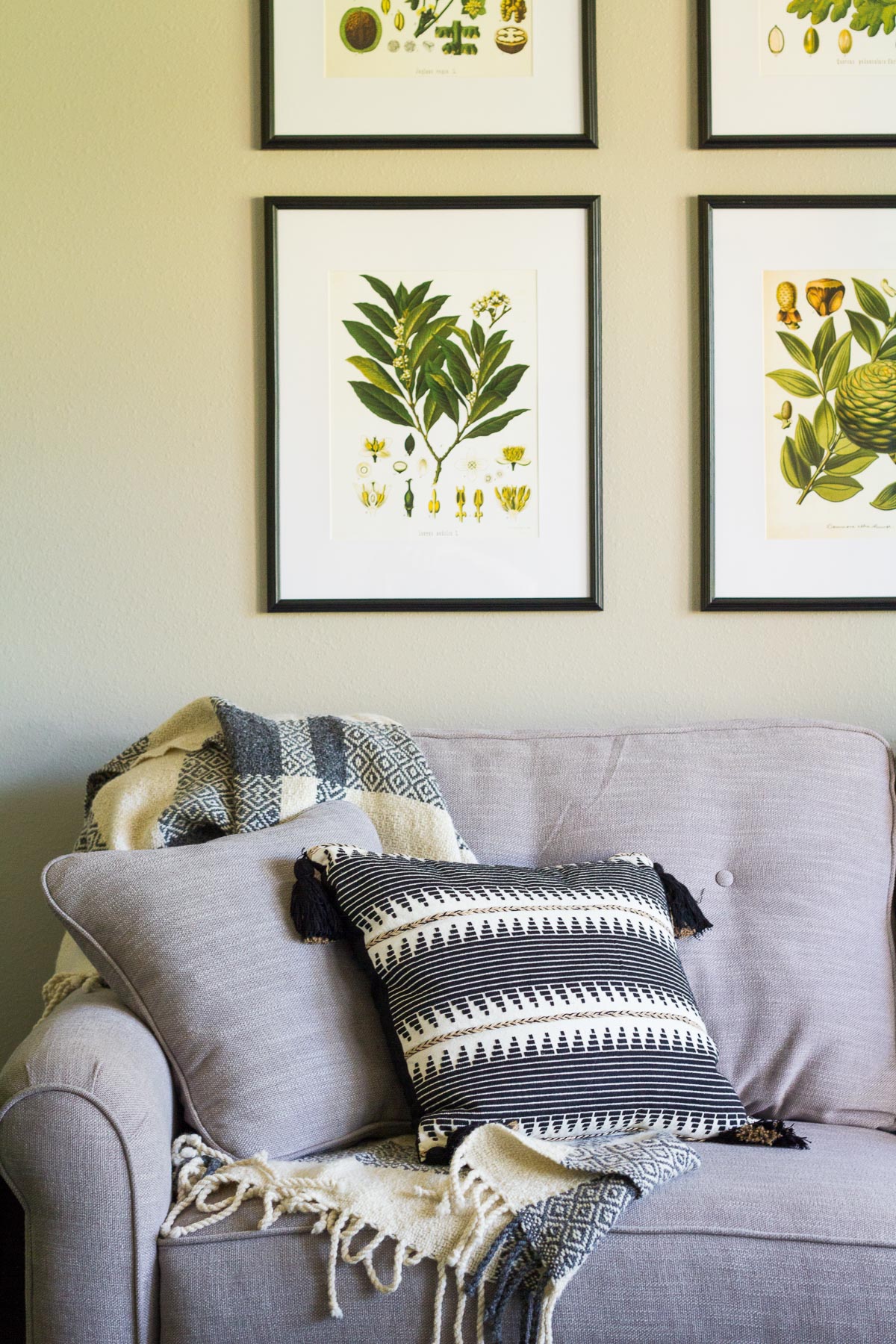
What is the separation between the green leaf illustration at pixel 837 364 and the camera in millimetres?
1947

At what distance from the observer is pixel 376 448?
1.93 metres

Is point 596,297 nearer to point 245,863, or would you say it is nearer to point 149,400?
point 149,400

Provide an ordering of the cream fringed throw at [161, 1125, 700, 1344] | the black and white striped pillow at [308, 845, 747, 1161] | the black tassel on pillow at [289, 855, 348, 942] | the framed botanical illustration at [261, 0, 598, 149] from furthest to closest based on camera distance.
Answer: the framed botanical illustration at [261, 0, 598, 149] < the black tassel on pillow at [289, 855, 348, 942] < the black and white striped pillow at [308, 845, 747, 1161] < the cream fringed throw at [161, 1125, 700, 1344]

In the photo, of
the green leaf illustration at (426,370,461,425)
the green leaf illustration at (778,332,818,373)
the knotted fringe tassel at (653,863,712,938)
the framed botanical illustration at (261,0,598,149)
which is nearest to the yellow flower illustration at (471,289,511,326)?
the green leaf illustration at (426,370,461,425)

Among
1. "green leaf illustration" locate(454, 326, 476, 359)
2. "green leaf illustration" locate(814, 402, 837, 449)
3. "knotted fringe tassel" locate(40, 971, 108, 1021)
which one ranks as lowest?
"knotted fringe tassel" locate(40, 971, 108, 1021)

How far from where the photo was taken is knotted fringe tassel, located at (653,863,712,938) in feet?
4.96

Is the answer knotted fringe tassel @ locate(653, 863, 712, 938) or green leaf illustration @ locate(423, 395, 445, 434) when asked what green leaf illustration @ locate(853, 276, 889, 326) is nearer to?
green leaf illustration @ locate(423, 395, 445, 434)

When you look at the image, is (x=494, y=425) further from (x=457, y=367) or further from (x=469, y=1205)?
(x=469, y=1205)

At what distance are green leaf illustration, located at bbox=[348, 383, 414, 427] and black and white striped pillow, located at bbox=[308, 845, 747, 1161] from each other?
883 mm

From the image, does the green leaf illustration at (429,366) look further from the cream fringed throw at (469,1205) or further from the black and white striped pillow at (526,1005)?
the cream fringed throw at (469,1205)

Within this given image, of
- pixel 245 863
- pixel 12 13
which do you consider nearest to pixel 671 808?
pixel 245 863

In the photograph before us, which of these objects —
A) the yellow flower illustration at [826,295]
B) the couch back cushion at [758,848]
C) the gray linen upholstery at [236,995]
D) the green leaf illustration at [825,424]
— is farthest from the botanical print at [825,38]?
the gray linen upholstery at [236,995]

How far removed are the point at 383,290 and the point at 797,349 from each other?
77cm

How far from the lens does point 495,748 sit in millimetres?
1715
